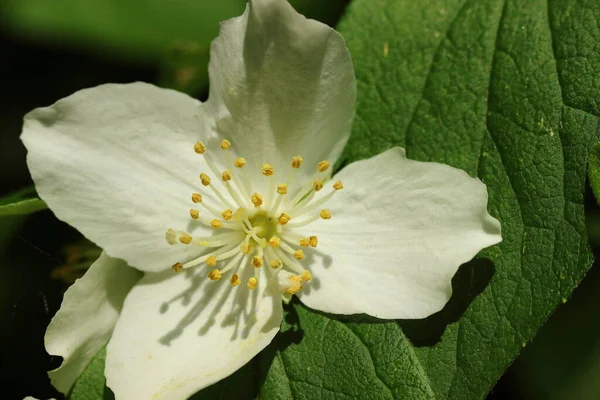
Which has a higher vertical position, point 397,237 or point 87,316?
point 397,237

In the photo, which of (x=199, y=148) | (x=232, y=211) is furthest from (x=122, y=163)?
(x=232, y=211)

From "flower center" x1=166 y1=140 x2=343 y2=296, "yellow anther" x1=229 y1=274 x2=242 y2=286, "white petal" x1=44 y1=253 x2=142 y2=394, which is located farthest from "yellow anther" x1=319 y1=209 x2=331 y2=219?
"white petal" x1=44 y1=253 x2=142 y2=394

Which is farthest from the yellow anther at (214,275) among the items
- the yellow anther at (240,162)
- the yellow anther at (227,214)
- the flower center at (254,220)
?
the yellow anther at (240,162)

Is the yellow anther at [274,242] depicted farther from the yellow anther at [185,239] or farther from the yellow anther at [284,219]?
the yellow anther at [185,239]

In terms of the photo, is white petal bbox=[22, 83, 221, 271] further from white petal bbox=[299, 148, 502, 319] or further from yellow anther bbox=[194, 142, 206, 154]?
white petal bbox=[299, 148, 502, 319]

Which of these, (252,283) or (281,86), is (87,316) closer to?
(252,283)

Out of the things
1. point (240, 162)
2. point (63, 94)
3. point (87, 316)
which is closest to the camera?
point (87, 316)

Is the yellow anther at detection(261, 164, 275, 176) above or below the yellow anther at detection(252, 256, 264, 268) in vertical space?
above
